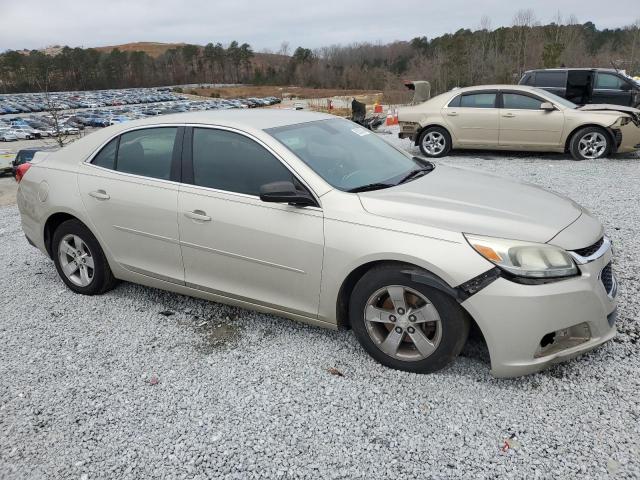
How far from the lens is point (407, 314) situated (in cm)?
289

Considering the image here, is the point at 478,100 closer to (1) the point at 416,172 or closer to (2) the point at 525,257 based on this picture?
(1) the point at 416,172

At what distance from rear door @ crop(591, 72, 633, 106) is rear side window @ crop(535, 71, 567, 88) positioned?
31.1 inches

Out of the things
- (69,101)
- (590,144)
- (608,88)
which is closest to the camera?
(590,144)

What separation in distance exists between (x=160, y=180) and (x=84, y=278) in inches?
51.6

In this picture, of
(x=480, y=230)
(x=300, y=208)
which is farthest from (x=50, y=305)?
(x=480, y=230)

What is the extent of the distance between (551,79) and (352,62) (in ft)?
440

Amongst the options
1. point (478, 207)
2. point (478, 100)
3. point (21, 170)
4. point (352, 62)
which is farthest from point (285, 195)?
point (352, 62)

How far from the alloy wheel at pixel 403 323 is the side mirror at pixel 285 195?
0.72m

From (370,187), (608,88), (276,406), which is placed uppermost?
(608,88)

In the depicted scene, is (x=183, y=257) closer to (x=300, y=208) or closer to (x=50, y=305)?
(x=300, y=208)

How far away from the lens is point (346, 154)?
3664 millimetres

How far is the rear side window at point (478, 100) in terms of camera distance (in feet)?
33.3

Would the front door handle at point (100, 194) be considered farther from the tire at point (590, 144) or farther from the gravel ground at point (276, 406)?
the tire at point (590, 144)

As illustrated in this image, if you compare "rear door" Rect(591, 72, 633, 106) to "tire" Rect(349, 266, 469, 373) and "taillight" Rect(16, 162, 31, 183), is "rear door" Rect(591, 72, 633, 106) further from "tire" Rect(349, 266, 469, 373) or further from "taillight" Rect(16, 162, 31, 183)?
"taillight" Rect(16, 162, 31, 183)
